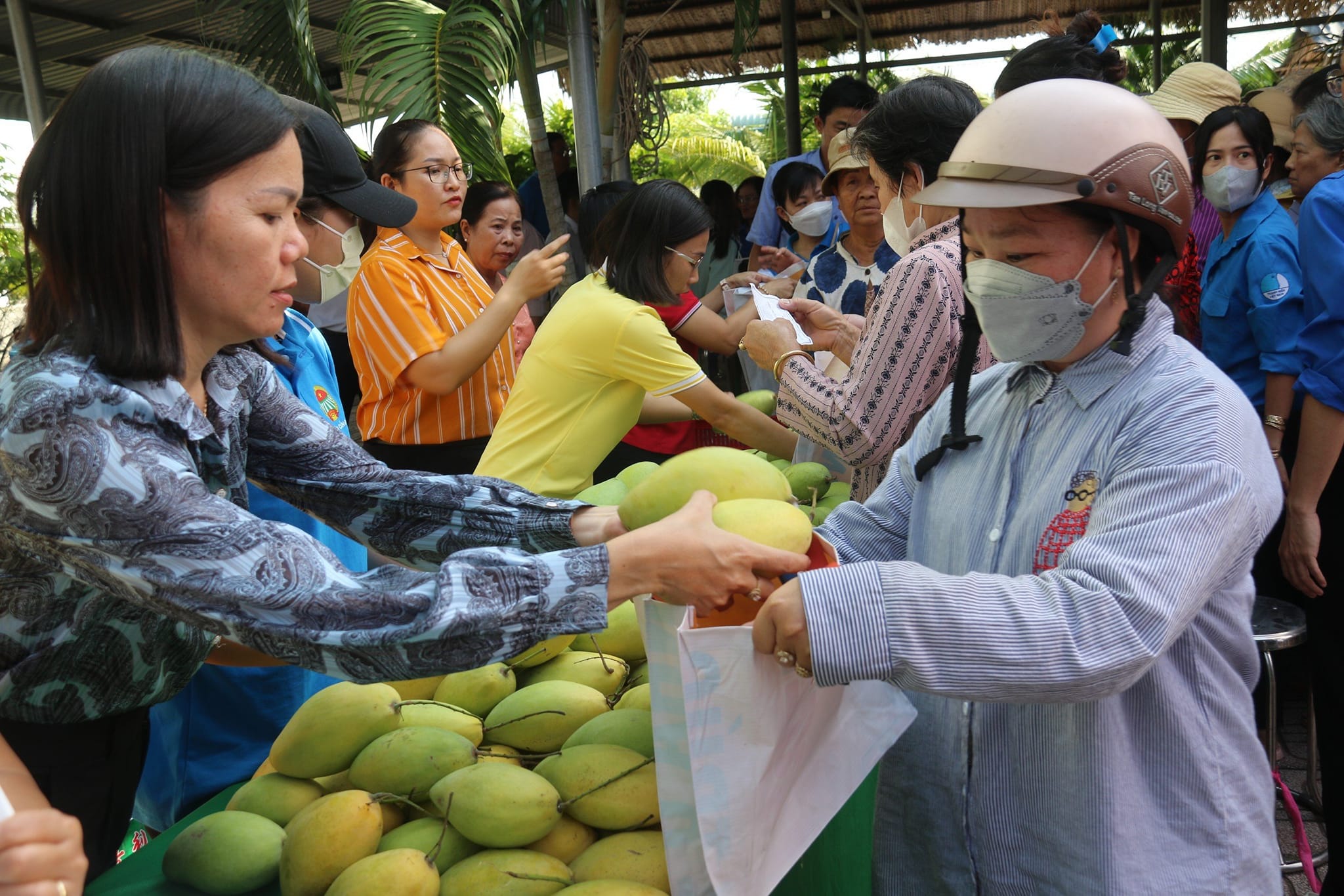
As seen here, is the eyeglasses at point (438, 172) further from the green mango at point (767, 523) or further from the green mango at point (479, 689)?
the green mango at point (767, 523)

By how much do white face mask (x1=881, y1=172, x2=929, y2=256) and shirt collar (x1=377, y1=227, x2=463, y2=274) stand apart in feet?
5.76

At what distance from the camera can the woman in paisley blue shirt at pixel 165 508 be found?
4.57 ft

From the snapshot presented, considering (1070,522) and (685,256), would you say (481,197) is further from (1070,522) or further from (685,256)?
(1070,522)

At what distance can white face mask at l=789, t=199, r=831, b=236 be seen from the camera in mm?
5566

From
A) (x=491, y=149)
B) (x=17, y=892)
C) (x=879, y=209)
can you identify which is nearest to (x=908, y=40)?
(x=491, y=149)

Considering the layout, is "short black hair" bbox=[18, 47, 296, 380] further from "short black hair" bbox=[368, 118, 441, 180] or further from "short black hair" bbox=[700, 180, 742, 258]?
"short black hair" bbox=[700, 180, 742, 258]

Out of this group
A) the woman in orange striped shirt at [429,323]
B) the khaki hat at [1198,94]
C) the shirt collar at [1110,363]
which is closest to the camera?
the shirt collar at [1110,363]

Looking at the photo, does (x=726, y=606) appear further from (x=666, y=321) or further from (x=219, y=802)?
(x=666, y=321)

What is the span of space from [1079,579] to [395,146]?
3.37 m

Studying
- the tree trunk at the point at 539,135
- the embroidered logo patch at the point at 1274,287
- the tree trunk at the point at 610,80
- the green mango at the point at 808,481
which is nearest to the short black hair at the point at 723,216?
the tree trunk at the point at 610,80

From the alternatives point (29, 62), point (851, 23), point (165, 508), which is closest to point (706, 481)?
point (165, 508)

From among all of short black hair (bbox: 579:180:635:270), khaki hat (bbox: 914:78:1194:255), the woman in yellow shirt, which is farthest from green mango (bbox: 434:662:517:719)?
short black hair (bbox: 579:180:635:270)

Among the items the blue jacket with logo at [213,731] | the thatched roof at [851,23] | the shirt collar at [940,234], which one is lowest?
the blue jacket with logo at [213,731]

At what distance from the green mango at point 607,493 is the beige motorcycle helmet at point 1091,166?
51.9 inches
